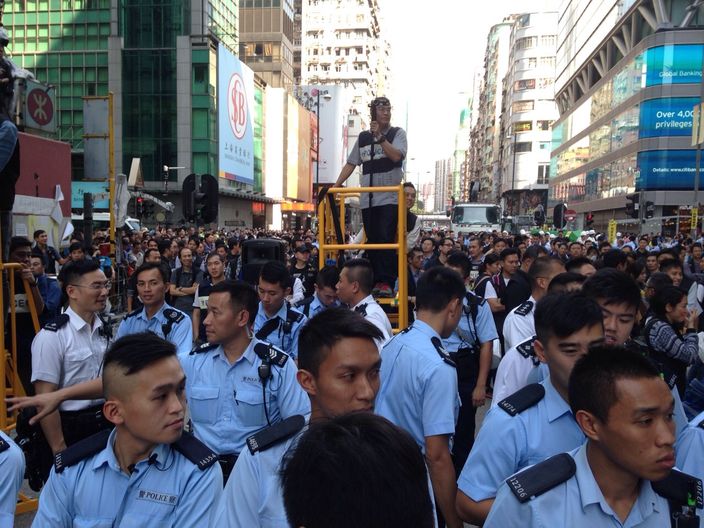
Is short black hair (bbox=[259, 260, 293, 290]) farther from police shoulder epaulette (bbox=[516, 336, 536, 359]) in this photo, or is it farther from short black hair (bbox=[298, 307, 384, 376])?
short black hair (bbox=[298, 307, 384, 376])

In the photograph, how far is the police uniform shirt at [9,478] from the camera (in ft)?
8.26

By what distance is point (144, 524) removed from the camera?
2438mm

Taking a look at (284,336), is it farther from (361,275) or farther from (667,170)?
(667,170)

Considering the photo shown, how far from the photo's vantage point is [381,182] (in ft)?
22.8

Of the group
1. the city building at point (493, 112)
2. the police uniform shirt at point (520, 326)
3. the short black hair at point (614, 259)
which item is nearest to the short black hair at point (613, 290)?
the police uniform shirt at point (520, 326)

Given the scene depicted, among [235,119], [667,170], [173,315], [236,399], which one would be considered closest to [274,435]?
[236,399]

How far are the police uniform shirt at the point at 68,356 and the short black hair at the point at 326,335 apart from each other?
201 cm

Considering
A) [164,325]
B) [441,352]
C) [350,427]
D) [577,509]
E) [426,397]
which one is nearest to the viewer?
[350,427]

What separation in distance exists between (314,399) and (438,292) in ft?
4.62

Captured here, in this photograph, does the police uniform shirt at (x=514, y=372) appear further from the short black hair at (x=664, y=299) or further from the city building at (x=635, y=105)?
the city building at (x=635, y=105)

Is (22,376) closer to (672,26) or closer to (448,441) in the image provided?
(448,441)

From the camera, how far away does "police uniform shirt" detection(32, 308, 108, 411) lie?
403cm

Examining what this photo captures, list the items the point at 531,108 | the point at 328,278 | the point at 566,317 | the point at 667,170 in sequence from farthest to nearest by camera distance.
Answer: the point at 531,108
the point at 667,170
the point at 328,278
the point at 566,317

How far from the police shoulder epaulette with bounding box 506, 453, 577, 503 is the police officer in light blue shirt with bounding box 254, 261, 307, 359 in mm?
3320
